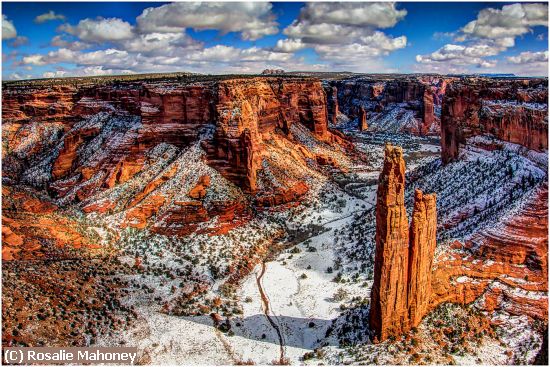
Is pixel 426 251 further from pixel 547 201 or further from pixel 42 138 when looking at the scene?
pixel 42 138

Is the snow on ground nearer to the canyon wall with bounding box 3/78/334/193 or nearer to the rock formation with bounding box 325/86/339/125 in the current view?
the canyon wall with bounding box 3/78/334/193

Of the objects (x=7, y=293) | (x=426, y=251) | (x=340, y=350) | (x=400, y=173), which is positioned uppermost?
(x=400, y=173)

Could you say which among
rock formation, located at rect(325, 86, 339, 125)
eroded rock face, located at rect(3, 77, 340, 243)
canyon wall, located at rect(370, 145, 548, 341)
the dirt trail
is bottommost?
the dirt trail

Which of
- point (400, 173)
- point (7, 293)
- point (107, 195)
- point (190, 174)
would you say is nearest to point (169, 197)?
point (190, 174)

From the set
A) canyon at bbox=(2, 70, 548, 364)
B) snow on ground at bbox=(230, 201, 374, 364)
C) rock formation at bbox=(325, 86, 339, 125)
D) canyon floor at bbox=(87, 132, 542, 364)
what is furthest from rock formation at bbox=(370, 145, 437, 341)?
rock formation at bbox=(325, 86, 339, 125)

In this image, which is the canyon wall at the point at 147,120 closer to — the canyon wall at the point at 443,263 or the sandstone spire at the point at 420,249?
the canyon wall at the point at 443,263

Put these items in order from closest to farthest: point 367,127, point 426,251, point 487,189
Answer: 1. point 426,251
2. point 487,189
3. point 367,127
